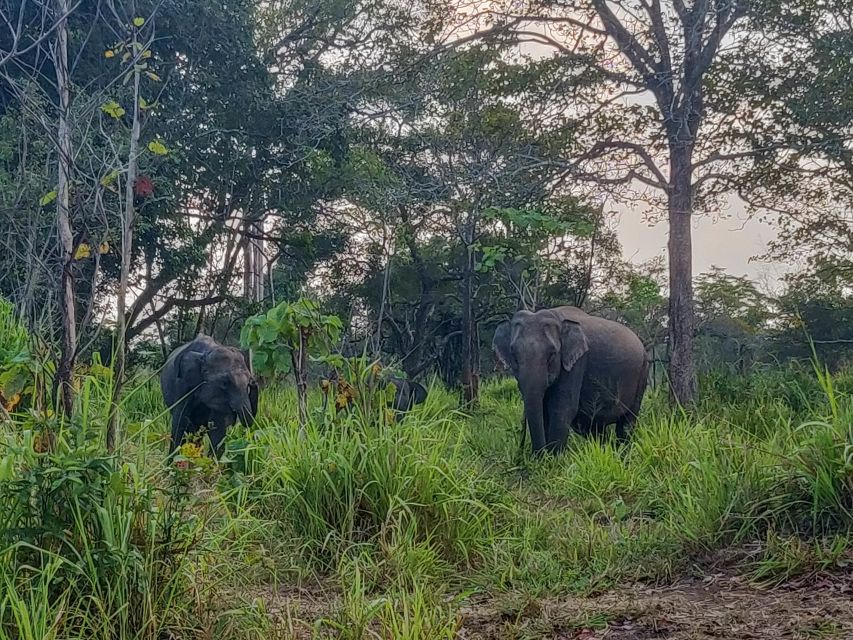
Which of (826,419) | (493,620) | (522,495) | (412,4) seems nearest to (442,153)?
(412,4)

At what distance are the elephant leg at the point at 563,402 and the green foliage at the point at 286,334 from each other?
10.4 ft

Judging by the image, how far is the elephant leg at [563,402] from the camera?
8266 mm

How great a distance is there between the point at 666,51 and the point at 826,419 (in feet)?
22.3

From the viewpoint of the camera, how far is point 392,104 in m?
12.0

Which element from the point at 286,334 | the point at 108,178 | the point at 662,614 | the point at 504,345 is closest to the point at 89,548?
the point at 108,178

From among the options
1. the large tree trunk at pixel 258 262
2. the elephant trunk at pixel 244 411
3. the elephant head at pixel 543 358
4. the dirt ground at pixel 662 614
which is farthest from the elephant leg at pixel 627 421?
the large tree trunk at pixel 258 262

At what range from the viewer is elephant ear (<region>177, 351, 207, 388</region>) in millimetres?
8250

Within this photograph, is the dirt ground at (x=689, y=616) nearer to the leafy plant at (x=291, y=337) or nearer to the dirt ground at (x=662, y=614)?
the dirt ground at (x=662, y=614)

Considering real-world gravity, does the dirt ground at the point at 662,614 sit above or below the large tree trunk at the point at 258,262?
below

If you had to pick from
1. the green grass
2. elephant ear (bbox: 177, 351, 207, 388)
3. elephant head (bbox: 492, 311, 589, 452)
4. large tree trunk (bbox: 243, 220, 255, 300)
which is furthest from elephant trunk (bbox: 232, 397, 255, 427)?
large tree trunk (bbox: 243, 220, 255, 300)

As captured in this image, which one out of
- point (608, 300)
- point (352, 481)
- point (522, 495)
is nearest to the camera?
point (352, 481)

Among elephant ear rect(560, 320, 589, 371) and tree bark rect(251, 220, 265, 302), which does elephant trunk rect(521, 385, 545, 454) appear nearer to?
elephant ear rect(560, 320, 589, 371)

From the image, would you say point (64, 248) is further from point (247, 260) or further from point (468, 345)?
point (247, 260)

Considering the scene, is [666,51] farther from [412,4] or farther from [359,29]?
[359,29]
